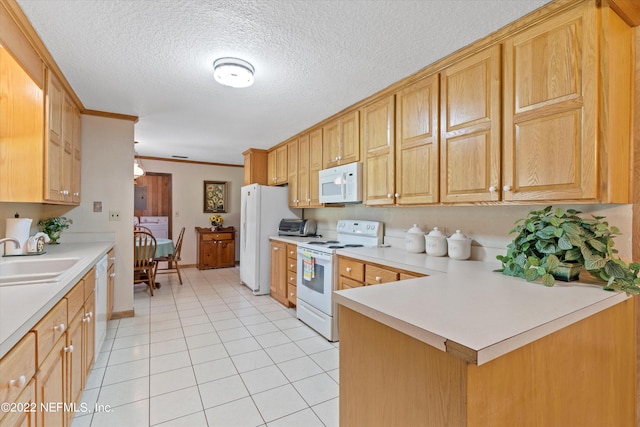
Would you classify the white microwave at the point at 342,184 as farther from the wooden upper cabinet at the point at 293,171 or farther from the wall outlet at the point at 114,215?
the wall outlet at the point at 114,215

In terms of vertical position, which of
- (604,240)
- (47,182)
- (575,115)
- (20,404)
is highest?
(575,115)

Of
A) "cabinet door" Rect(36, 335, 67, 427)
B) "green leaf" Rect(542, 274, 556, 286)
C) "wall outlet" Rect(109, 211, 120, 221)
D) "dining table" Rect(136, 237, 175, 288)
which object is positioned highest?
"wall outlet" Rect(109, 211, 120, 221)

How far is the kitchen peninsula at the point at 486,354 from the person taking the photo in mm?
773

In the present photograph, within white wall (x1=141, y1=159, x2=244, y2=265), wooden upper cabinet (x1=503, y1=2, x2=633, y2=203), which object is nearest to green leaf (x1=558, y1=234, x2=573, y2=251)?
wooden upper cabinet (x1=503, y1=2, x2=633, y2=203)

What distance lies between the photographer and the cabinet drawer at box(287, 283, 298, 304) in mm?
3490

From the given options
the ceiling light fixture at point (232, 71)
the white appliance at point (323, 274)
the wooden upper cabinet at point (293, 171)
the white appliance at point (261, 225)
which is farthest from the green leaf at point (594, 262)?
the white appliance at point (261, 225)

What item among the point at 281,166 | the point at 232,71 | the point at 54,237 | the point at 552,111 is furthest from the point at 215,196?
the point at 552,111

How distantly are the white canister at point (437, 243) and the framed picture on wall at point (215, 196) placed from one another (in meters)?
5.13

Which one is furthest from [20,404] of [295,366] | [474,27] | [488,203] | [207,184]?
[207,184]

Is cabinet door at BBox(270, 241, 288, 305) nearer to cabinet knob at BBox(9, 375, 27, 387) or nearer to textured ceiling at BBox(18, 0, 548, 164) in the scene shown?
textured ceiling at BBox(18, 0, 548, 164)

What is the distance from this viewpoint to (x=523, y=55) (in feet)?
5.39

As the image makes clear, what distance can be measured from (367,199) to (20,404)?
2446 millimetres

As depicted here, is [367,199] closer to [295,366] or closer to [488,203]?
[488,203]

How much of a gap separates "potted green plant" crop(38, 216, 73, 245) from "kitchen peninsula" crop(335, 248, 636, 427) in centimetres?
306
